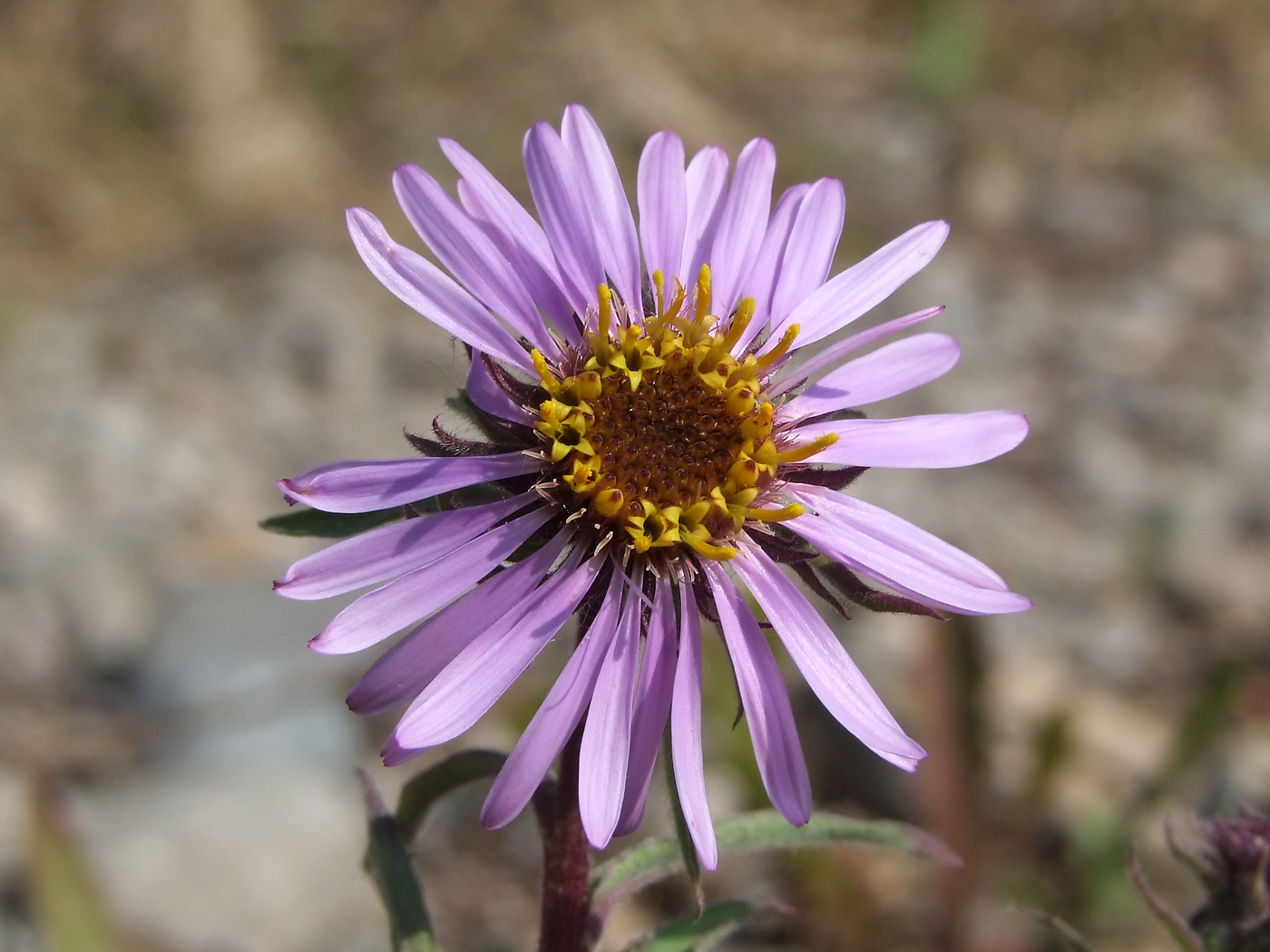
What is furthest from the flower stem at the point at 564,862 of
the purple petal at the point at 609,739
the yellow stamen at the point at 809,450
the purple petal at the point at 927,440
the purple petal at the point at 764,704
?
the purple petal at the point at 927,440

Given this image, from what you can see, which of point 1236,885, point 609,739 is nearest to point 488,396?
point 609,739

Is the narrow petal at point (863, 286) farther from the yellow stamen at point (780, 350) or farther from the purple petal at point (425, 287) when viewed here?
the purple petal at point (425, 287)

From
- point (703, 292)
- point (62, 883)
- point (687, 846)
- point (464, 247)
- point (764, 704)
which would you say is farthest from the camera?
point (62, 883)

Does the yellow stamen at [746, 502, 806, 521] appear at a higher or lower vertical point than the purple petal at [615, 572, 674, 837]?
higher

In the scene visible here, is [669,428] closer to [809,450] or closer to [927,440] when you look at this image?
[809,450]

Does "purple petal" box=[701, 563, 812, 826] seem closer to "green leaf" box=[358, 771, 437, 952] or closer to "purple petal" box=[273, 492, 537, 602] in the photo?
"purple petal" box=[273, 492, 537, 602]

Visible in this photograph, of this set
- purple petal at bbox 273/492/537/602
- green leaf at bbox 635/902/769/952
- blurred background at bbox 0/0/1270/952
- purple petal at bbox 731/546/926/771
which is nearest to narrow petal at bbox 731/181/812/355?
purple petal at bbox 731/546/926/771
